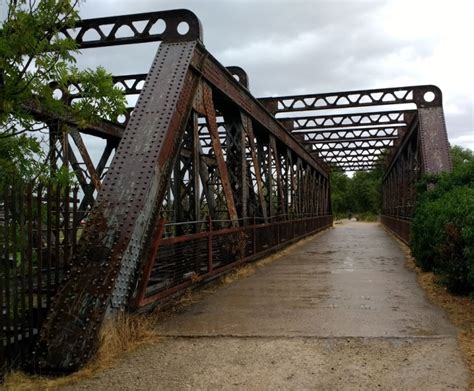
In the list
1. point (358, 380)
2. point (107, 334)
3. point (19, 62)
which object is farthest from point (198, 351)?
point (19, 62)

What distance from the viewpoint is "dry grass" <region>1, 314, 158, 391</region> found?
165 inches

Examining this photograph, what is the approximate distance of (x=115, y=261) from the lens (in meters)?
5.29

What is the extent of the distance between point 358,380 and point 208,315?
2.84 meters

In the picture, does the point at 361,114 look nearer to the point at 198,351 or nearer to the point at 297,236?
the point at 297,236

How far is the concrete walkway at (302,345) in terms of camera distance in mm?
4172

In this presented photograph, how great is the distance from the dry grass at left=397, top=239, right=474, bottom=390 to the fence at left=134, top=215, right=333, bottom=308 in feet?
11.3

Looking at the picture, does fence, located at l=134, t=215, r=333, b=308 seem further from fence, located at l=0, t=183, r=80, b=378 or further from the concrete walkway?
fence, located at l=0, t=183, r=80, b=378

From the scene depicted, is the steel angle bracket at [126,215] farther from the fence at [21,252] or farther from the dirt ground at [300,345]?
the dirt ground at [300,345]

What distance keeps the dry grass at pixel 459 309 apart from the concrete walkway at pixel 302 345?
0.09 m

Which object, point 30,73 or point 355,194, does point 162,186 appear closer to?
point 30,73

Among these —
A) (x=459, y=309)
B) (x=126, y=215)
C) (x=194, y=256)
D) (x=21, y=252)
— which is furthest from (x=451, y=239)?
(x=21, y=252)

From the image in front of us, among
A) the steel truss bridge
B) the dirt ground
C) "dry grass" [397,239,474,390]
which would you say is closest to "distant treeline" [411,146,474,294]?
"dry grass" [397,239,474,390]

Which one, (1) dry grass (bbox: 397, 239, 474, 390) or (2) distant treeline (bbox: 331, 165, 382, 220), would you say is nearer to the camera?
(1) dry grass (bbox: 397, 239, 474, 390)

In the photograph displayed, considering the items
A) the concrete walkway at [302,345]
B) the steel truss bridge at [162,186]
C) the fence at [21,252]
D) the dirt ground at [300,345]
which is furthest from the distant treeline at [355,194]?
the fence at [21,252]
